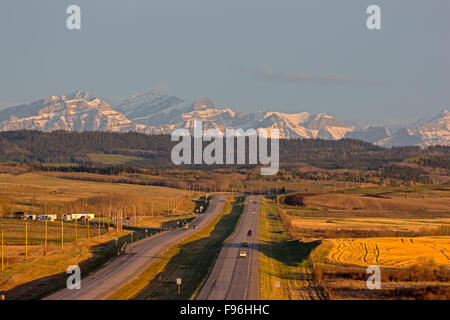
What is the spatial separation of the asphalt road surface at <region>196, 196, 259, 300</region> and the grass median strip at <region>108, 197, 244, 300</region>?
5.36ft

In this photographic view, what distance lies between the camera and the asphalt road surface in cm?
7212

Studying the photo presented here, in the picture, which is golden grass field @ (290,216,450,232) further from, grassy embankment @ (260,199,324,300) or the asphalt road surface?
the asphalt road surface

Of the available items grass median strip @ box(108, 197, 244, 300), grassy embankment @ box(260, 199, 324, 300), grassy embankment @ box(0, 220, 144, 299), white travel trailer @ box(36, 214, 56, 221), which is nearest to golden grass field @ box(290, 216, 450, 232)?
grassy embankment @ box(260, 199, 324, 300)

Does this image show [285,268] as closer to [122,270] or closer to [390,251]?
[390,251]

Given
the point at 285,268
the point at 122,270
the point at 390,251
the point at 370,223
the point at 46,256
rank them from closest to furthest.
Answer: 1. the point at 122,270
2. the point at 285,268
3. the point at 46,256
4. the point at 390,251
5. the point at 370,223

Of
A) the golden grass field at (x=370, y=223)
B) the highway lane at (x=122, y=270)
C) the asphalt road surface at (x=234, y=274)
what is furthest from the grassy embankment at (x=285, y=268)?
the golden grass field at (x=370, y=223)

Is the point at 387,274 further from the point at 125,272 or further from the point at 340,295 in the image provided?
the point at 125,272

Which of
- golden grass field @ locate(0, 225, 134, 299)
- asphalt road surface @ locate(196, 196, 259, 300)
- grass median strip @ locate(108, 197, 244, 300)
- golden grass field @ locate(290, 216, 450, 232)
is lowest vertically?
golden grass field @ locate(0, 225, 134, 299)

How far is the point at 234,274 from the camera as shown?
8594 centimetres

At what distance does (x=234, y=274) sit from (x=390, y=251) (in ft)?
120

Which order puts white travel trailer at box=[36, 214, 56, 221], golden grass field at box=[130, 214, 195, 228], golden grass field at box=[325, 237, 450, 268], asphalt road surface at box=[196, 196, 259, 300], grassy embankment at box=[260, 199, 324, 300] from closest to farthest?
asphalt road surface at box=[196, 196, 259, 300] → grassy embankment at box=[260, 199, 324, 300] → golden grass field at box=[325, 237, 450, 268] → golden grass field at box=[130, 214, 195, 228] → white travel trailer at box=[36, 214, 56, 221]

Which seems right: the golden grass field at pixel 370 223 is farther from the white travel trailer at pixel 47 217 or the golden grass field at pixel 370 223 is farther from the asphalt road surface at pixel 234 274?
the white travel trailer at pixel 47 217

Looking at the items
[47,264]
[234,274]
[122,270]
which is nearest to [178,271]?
[122,270]

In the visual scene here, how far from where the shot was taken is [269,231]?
150 metres
